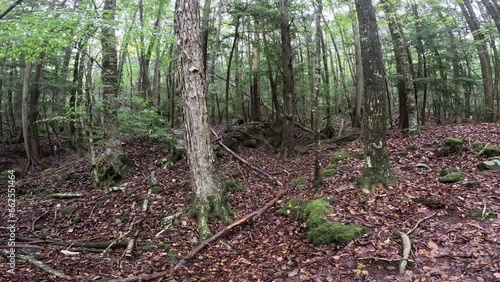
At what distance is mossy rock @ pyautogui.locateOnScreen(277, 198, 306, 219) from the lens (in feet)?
21.0

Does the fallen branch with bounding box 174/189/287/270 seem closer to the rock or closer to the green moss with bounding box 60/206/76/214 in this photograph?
the green moss with bounding box 60/206/76/214

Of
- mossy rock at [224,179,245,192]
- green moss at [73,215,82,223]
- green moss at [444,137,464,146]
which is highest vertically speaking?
green moss at [444,137,464,146]

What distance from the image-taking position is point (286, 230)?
19.7 ft

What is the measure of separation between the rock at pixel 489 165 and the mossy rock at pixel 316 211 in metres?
3.52

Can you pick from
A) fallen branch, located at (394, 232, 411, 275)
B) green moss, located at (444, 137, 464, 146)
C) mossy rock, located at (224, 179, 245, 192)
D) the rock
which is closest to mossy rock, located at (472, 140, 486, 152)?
green moss, located at (444, 137, 464, 146)

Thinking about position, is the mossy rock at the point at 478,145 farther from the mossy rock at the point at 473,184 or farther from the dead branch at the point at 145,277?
the dead branch at the point at 145,277

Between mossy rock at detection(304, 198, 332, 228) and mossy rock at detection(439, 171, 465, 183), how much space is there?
249cm

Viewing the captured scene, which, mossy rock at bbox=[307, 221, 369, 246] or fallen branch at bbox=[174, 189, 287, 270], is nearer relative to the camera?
mossy rock at bbox=[307, 221, 369, 246]

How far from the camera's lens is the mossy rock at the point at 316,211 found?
18.1ft

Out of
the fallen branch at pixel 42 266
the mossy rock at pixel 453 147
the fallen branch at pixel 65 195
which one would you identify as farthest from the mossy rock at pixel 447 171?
the fallen branch at pixel 65 195

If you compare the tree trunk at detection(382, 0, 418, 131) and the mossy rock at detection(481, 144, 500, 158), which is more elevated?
the tree trunk at detection(382, 0, 418, 131)

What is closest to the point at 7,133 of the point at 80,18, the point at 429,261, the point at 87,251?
the point at 80,18

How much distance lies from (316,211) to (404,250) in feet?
6.03

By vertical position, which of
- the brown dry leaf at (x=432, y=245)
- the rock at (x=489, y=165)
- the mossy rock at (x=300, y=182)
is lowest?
the brown dry leaf at (x=432, y=245)
